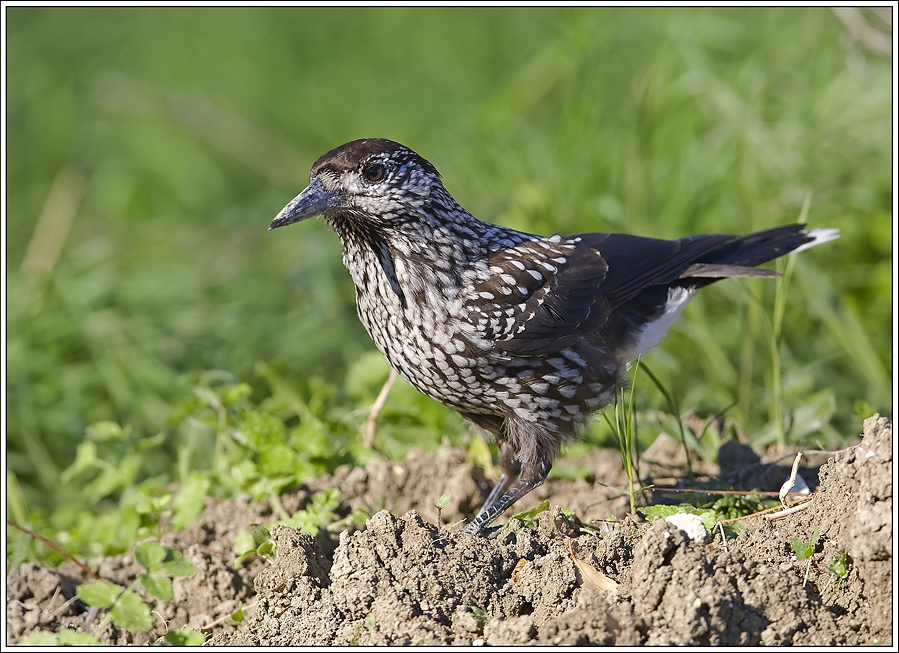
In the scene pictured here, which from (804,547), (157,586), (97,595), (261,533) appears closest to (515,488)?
(261,533)

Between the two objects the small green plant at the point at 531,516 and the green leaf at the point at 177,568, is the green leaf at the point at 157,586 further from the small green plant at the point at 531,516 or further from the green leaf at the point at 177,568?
the small green plant at the point at 531,516

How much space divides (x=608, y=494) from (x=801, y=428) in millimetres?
1087

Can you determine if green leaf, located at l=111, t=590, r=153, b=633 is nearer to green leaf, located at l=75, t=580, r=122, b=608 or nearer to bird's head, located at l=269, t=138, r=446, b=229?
green leaf, located at l=75, t=580, r=122, b=608

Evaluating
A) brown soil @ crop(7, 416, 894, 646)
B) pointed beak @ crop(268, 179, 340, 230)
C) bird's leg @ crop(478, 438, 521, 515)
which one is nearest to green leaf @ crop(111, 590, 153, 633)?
brown soil @ crop(7, 416, 894, 646)

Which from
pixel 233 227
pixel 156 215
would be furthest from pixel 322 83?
pixel 233 227

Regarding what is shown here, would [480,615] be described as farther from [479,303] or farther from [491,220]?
→ [491,220]

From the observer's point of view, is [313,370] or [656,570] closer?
[656,570]

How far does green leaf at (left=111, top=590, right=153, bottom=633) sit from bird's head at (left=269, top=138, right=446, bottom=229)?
156 centimetres

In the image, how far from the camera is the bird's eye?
3.74 meters

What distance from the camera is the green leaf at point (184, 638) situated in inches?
126

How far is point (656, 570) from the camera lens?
2.84 metres

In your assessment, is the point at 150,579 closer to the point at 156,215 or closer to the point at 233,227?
the point at 233,227

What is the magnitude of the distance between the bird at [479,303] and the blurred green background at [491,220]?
0.79 meters

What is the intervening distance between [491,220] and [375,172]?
2784mm
